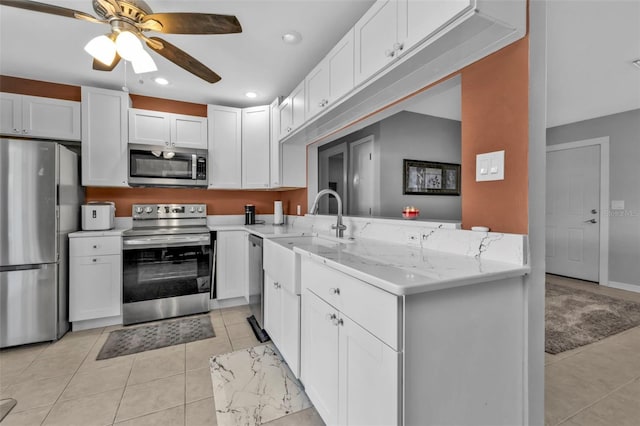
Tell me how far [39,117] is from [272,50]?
2.41 m

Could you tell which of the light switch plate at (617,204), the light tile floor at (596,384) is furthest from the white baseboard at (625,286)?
the light tile floor at (596,384)

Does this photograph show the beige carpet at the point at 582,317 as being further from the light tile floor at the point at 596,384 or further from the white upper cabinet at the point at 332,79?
the white upper cabinet at the point at 332,79

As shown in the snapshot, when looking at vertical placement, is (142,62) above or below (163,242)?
above

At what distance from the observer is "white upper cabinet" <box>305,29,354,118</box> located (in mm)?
1839

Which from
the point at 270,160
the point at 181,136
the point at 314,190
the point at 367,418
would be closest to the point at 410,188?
the point at 314,190

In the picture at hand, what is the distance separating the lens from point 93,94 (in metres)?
2.89

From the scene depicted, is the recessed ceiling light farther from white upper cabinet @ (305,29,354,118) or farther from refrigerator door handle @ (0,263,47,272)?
refrigerator door handle @ (0,263,47,272)

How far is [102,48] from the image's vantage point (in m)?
1.62

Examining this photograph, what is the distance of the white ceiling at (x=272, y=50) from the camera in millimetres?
1887

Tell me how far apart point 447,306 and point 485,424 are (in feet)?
1.74

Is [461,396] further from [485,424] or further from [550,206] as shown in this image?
[550,206]

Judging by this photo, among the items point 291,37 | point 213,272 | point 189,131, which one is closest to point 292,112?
point 291,37

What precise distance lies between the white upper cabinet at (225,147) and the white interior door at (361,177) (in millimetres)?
1563

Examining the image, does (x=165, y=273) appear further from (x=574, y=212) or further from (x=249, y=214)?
(x=574, y=212)
